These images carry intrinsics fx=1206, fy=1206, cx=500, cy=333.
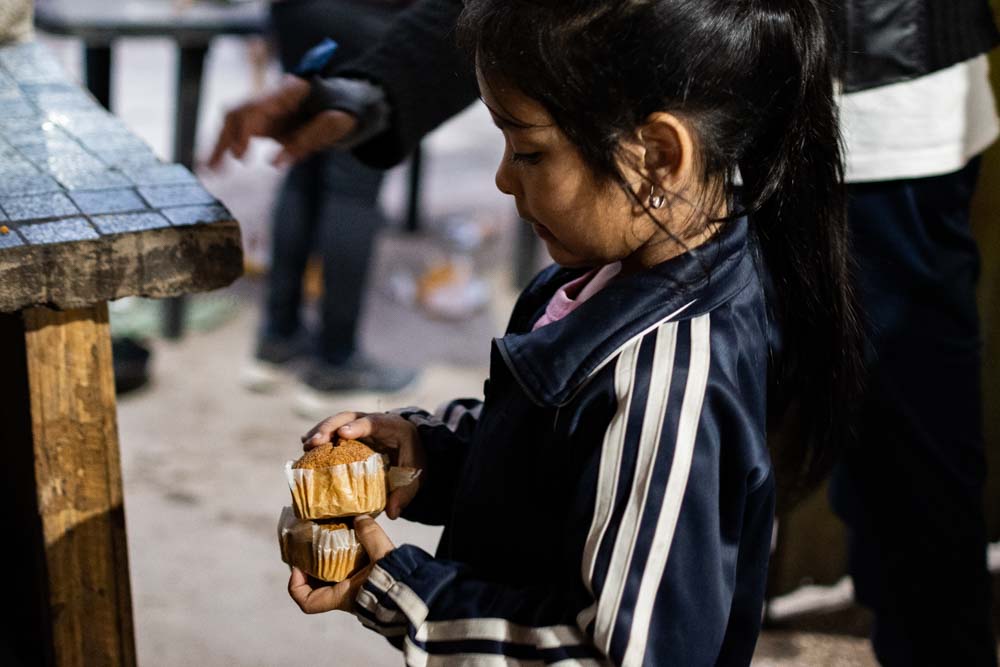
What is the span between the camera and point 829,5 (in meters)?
1.35

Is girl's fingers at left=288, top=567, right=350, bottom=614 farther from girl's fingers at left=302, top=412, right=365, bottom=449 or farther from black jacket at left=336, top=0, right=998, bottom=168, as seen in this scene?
black jacket at left=336, top=0, right=998, bottom=168

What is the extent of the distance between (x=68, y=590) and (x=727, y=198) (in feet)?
2.81

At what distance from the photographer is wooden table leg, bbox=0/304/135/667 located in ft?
4.29

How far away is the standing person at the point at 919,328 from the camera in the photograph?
1557mm

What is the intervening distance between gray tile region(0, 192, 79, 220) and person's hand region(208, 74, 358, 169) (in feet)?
0.70

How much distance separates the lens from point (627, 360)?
40.0 inches

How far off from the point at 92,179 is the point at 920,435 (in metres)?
1.16

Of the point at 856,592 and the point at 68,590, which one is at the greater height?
the point at 68,590

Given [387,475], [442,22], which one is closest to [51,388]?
[387,475]

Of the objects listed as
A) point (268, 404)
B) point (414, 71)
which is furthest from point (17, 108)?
point (268, 404)

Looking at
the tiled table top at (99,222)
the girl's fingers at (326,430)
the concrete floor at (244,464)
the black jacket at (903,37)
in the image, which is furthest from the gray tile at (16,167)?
the concrete floor at (244,464)

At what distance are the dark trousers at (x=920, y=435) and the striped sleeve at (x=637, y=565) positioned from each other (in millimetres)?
684

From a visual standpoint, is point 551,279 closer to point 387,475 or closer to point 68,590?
point 387,475

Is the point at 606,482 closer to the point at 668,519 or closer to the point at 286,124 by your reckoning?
the point at 668,519
